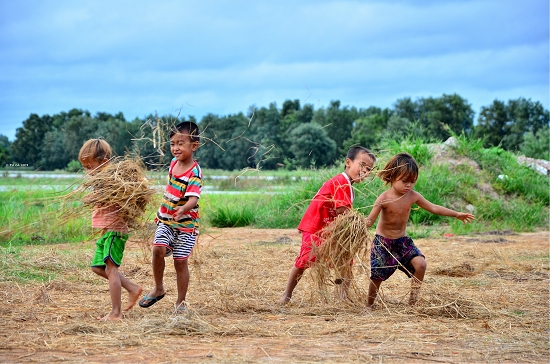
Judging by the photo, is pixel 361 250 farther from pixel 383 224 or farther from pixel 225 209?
pixel 225 209

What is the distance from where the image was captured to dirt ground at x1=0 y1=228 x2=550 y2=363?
416 centimetres

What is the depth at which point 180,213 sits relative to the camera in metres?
5.28

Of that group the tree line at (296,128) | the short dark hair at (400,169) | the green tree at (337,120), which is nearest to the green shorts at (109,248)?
the short dark hair at (400,169)

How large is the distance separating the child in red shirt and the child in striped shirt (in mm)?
1027

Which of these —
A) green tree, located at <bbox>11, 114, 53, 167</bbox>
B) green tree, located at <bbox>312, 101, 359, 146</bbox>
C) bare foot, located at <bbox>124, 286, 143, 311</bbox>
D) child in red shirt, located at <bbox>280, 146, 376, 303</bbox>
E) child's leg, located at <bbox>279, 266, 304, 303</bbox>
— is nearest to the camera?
bare foot, located at <bbox>124, 286, 143, 311</bbox>

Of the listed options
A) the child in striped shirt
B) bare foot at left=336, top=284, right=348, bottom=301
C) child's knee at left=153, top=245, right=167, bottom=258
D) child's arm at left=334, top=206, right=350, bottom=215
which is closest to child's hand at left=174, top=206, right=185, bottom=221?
the child in striped shirt

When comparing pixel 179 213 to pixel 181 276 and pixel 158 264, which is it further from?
pixel 181 276

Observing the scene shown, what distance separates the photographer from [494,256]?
9008 millimetres

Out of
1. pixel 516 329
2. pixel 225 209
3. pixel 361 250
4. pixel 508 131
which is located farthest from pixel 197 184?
pixel 508 131

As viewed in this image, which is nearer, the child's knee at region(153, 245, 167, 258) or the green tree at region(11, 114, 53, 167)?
the child's knee at region(153, 245, 167, 258)

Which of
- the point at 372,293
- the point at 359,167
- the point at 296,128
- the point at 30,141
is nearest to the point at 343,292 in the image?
the point at 372,293

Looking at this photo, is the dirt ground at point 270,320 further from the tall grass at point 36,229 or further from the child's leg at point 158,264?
the tall grass at point 36,229

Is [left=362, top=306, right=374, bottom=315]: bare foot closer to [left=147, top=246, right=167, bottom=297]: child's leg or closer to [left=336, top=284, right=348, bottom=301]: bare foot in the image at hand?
[left=336, top=284, right=348, bottom=301]: bare foot

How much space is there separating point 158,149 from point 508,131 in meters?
41.5
